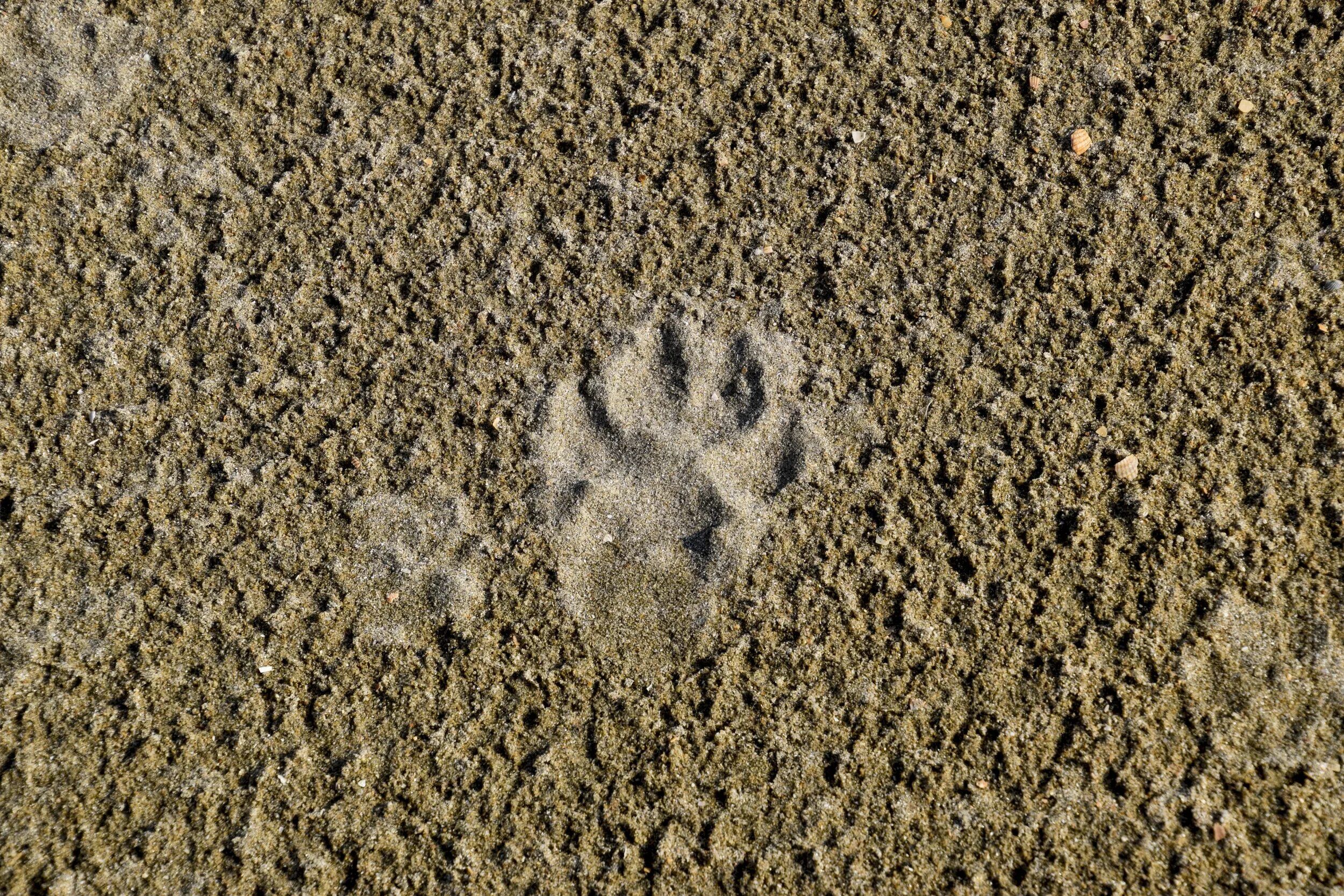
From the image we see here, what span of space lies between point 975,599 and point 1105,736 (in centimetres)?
23

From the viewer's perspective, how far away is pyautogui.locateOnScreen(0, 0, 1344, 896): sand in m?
1.24

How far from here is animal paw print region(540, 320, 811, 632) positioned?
1.35 metres

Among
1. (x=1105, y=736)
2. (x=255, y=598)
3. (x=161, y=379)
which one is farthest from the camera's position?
(x=161, y=379)

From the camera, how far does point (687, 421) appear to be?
1.42 metres

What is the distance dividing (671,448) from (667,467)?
0.09 feet

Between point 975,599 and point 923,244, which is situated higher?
point 923,244

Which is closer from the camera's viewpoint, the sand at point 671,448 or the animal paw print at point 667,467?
the sand at point 671,448

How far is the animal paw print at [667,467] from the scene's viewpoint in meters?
1.35

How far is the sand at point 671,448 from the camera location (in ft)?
4.06

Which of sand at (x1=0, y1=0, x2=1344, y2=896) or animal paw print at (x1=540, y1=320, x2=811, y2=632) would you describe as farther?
animal paw print at (x1=540, y1=320, x2=811, y2=632)

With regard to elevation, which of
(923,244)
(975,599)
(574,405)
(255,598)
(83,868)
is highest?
(923,244)

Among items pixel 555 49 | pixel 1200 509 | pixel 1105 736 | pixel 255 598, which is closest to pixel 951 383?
pixel 1200 509

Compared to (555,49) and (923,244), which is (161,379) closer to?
(555,49)

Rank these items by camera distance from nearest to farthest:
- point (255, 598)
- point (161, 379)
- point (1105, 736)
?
point (1105, 736), point (255, 598), point (161, 379)
